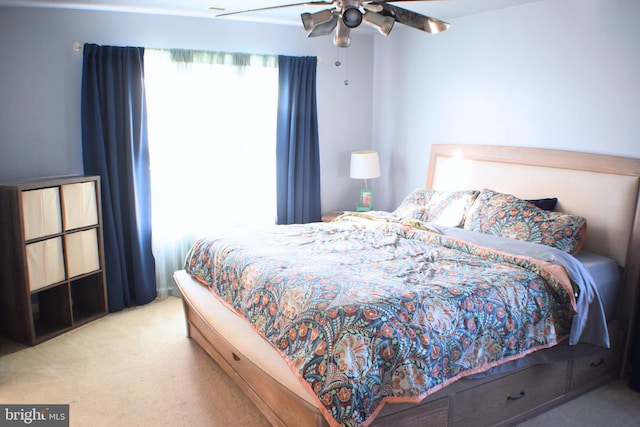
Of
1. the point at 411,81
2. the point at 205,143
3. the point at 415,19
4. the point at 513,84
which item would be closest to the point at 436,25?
the point at 415,19

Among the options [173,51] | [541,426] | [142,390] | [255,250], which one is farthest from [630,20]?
[142,390]

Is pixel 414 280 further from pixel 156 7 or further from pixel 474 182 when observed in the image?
pixel 156 7

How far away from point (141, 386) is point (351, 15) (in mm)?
2375

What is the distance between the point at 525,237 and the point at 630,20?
1462 millimetres

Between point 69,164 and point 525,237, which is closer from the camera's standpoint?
point 525,237

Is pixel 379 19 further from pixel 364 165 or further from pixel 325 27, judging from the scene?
pixel 364 165

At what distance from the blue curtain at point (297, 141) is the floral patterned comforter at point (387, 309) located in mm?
1602

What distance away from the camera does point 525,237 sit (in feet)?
10.2

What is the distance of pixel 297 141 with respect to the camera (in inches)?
189

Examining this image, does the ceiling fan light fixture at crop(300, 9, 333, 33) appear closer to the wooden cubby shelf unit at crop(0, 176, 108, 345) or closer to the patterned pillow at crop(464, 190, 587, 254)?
the patterned pillow at crop(464, 190, 587, 254)

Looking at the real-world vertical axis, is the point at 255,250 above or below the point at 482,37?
below

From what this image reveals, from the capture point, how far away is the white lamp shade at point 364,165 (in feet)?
15.8

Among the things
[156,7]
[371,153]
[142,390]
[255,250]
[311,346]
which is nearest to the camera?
[311,346]

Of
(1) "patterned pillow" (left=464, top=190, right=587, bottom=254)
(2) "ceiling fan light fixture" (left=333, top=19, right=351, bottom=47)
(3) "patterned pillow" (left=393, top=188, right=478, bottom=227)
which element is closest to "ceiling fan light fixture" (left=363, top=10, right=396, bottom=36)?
(2) "ceiling fan light fixture" (left=333, top=19, right=351, bottom=47)
